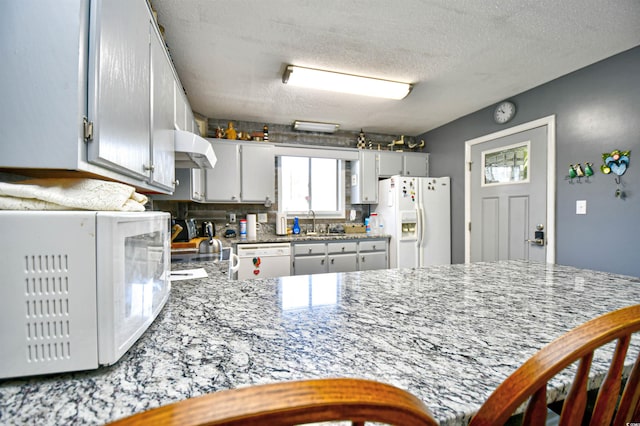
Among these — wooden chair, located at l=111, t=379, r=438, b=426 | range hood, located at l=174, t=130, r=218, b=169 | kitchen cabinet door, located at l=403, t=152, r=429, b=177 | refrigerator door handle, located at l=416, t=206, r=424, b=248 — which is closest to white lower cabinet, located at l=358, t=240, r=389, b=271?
refrigerator door handle, located at l=416, t=206, r=424, b=248

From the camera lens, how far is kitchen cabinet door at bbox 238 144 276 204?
3.55 m

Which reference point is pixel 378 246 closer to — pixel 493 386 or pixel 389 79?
pixel 389 79

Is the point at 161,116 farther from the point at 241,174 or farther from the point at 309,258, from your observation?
the point at 309,258

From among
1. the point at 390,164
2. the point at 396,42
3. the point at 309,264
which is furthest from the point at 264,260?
the point at 396,42

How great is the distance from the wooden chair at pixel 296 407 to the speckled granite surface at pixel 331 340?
0.25m

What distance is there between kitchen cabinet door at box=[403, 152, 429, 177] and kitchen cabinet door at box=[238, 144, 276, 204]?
2.06 metres

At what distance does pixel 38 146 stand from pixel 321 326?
79 cm

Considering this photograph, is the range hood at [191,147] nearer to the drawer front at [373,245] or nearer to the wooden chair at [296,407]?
the wooden chair at [296,407]

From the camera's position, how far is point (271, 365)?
59 centimetres

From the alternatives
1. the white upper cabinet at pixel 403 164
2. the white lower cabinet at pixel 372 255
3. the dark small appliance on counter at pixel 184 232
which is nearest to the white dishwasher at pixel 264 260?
the dark small appliance on counter at pixel 184 232

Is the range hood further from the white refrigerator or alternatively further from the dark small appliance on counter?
the white refrigerator

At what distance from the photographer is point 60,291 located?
0.54 m

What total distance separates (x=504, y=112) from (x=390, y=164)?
153 centimetres

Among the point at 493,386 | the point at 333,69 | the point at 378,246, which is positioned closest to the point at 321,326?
the point at 493,386
